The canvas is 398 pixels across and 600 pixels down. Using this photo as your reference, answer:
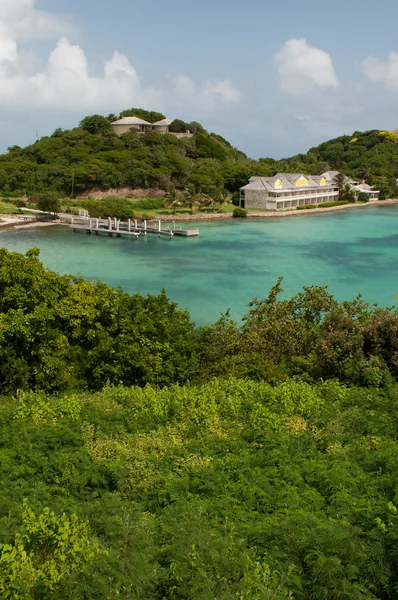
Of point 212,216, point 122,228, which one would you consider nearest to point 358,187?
point 212,216

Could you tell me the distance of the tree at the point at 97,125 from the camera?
212ft

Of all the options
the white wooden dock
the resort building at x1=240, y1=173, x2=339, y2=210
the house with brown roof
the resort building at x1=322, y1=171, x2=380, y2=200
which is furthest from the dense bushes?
the house with brown roof

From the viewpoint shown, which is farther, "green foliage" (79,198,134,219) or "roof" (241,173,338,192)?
"roof" (241,173,338,192)

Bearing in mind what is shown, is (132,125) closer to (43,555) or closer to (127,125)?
(127,125)

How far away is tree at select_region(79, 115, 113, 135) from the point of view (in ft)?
212

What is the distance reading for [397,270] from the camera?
2911cm

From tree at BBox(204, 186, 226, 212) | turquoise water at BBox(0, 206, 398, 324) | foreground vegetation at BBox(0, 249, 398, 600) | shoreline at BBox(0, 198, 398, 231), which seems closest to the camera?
foreground vegetation at BBox(0, 249, 398, 600)

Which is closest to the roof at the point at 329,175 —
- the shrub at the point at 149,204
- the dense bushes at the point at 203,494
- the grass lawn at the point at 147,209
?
the grass lawn at the point at 147,209

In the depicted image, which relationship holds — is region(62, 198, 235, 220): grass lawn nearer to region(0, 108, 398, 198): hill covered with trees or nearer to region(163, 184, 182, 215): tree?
region(163, 184, 182, 215): tree

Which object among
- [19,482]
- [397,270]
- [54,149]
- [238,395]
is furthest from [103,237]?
[19,482]

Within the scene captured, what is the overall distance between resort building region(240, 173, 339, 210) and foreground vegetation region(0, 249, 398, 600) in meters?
40.2

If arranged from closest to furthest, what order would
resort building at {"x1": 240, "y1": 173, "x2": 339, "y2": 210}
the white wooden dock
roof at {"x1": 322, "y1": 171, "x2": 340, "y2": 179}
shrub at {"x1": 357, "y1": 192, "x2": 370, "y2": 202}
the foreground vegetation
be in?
the foreground vegetation → the white wooden dock → resort building at {"x1": 240, "y1": 173, "x2": 339, "y2": 210} → shrub at {"x1": 357, "y1": 192, "x2": 370, "y2": 202} → roof at {"x1": 322, "y1": 171, "x2": 340, "y2": 179}

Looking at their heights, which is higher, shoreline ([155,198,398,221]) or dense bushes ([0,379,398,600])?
shoreline ([155,198,398,221])

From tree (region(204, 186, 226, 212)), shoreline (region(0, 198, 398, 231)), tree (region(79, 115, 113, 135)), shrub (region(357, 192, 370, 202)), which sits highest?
tree (region(79, 115, 113, 135))
